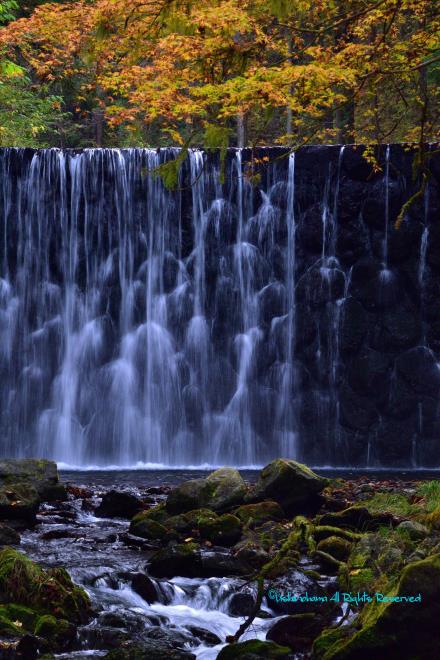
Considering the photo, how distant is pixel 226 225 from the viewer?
18406 millimetres

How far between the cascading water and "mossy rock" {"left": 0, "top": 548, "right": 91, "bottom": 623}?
34.9ft

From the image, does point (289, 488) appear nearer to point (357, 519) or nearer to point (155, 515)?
point (357, 519)

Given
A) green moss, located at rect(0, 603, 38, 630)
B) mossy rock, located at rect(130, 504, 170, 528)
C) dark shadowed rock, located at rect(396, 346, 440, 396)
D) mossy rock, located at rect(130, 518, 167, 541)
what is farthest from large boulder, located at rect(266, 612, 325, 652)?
dark shadowed rock, located at rect(396, 346, 440, 396)

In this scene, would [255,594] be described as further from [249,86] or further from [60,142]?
[60,142]

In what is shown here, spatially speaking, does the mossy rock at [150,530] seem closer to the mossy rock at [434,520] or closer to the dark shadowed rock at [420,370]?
the mossy rock at [434,520]

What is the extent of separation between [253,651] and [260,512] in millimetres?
3565

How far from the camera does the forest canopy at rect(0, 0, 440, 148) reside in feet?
23.1

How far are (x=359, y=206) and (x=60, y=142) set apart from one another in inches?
679

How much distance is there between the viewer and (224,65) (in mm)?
6797

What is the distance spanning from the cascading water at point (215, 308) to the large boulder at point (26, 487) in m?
6.21

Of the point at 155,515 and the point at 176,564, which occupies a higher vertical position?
the point at 155,515

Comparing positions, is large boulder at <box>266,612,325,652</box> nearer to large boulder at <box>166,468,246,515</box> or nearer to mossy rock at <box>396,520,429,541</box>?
mossy rock at <box>396,520,429,541</box>

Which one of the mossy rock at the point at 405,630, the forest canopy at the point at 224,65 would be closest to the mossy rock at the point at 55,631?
the mossy rock at the point at 405,630

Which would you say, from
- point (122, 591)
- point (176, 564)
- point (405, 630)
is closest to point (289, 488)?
point (176, 564)
